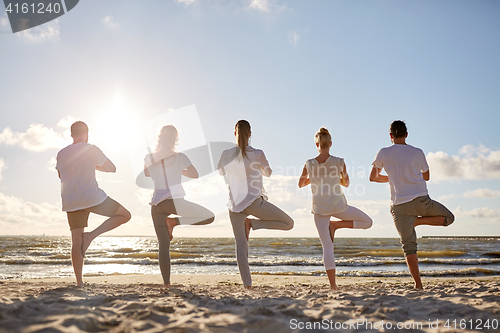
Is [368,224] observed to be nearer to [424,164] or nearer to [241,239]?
[424,164]

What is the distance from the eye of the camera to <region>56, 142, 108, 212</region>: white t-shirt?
4426mm

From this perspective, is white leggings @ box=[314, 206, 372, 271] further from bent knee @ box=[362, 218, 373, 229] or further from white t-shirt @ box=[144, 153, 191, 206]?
white t-shirt @ box=[144, 153, 191, 206]

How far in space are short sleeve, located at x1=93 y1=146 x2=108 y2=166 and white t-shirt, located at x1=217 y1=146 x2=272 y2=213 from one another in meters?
1.55

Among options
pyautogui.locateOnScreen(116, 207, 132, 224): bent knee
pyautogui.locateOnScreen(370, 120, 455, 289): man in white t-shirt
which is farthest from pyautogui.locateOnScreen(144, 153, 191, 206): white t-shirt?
pyautogui.locateOnScreen(370, 120, 455, 289): man in white t-shirt

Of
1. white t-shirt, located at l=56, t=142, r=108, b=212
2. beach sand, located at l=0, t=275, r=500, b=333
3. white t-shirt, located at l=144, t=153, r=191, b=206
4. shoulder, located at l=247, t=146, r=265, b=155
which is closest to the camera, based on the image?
beach sand, located at l=0, t=275, r=500, b=333

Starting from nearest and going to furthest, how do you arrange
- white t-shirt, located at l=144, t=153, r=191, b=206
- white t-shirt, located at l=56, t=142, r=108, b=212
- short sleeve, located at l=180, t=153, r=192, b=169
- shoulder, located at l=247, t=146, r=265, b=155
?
white t-shirt, located at l=56, t=142, r=108, b=212 → shoulder, located at l=247, t=146, r=265, b=155 → white t-shirt, located at l=144, t=153, r=191, b=206 → short sleeve, located at l=180, t=153, r=192, b=169

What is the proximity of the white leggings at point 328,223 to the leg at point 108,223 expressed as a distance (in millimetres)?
2652

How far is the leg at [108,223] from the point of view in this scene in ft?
14.8

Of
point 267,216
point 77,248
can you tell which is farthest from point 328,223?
point 77,248

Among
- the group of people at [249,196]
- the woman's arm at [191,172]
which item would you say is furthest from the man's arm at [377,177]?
the woman's arm at [191,172]

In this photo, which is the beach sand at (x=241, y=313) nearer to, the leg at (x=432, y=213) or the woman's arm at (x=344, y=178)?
the leg at (x=432, y=213)

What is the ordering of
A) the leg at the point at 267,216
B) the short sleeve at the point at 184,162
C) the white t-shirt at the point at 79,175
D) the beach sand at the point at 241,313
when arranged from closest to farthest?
1. the beach sand at the point at 241,313
2. the white t-shirt at the point at 79,175
3. the leg at the point at 267,216
4. the short sleeve at the point at 184,162

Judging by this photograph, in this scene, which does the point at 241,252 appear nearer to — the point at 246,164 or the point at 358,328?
the point at 246,164

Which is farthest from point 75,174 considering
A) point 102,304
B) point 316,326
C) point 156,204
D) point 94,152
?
point 316,326
